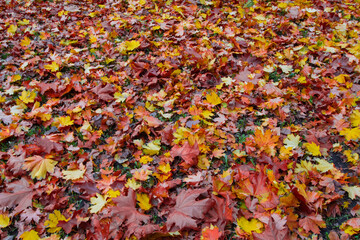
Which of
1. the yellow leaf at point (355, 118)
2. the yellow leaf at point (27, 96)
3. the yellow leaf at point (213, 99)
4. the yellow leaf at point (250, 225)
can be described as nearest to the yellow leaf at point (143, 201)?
the yellow leaf at point (250, 225)

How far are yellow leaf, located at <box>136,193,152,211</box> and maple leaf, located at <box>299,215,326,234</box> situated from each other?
3.86 ft

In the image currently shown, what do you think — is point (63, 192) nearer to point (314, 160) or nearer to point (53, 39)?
point (314, 160)

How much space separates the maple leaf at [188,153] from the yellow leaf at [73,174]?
848 mm

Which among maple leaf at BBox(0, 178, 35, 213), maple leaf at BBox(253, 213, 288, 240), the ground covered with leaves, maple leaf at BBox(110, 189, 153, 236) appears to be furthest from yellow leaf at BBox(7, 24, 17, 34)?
maple leaf at BBox(253, 213, 288, 240)

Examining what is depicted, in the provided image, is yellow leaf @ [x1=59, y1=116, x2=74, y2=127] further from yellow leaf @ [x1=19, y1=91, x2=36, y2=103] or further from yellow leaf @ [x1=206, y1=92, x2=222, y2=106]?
yellow leaf @ [x1=206, y1=92, x2=222, y2=106]

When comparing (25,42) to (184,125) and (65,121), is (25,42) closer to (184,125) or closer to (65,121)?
(65,121)

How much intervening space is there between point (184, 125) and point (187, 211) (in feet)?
3.20

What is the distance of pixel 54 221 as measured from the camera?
1864mm

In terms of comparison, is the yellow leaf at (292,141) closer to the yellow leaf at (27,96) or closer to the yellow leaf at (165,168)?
the yellow leaf at (165,168)

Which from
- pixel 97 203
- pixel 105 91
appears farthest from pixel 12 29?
pixel 97 203

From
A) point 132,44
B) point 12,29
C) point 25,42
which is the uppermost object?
point 12,29

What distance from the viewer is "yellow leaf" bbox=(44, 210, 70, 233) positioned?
1850 mm

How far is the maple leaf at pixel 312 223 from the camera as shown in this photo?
1.74 meters

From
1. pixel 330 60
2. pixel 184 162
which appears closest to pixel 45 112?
pixel 184 162
